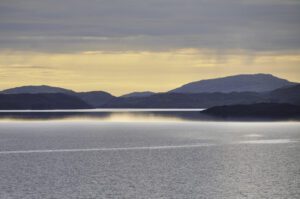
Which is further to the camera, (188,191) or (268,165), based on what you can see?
(268,165)

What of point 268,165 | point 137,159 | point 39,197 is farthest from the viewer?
point 137,159

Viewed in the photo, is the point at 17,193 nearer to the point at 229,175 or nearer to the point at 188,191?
the point at 188,191

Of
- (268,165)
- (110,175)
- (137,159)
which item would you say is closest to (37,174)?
(110,175)

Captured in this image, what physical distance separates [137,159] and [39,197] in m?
42.2

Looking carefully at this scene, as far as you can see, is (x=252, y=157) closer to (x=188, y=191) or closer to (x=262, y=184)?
(x=262, y=184)

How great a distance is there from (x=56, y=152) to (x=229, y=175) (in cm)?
4868

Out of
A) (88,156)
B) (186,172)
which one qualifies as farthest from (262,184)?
(88,156)

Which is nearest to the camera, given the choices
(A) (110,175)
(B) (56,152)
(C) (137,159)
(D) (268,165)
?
(A) (110,175)

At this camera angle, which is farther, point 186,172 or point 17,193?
point 186,172

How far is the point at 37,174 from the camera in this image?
79750 millimetres

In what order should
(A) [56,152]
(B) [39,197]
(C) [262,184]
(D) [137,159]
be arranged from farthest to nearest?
(A) [56,152] → (D) [137,159] → (C) [262,184] → (B) [39,197]

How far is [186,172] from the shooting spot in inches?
3236

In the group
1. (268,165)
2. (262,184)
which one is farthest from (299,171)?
(262,184)

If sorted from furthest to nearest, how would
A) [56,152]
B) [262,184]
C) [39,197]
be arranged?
[56,152] → [262,184] → [39,197]
